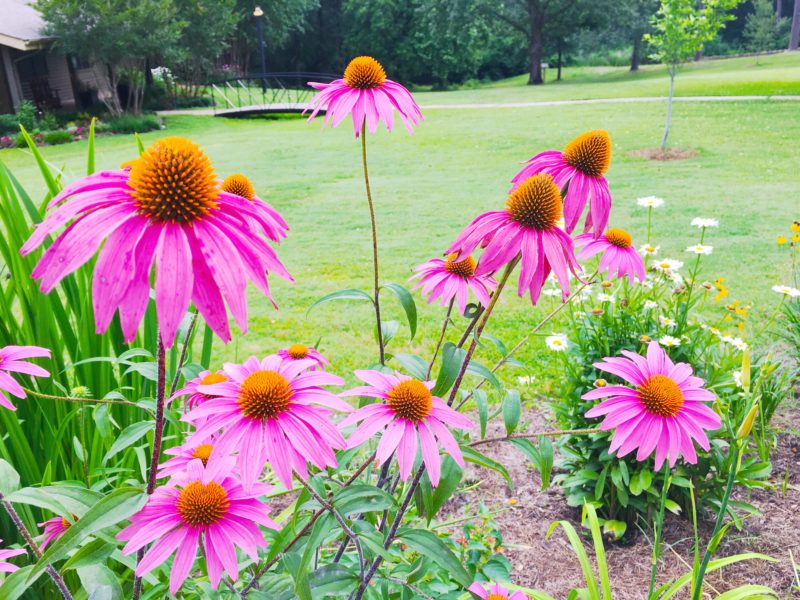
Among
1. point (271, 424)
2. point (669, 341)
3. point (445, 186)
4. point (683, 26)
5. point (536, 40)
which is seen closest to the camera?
point (271, 424)

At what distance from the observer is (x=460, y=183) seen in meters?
7.31

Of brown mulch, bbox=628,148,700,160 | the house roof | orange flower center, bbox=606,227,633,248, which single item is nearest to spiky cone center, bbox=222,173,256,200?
orange flower center, bbox=606,227,633,248

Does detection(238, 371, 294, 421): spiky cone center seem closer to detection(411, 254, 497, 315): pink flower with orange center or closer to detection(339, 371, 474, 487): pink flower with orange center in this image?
detection(339, 371, 474, 487): pink flower with orange center

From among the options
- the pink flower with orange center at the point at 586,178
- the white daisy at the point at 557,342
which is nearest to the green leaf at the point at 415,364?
the pink flower with orange center at the point at 586,178

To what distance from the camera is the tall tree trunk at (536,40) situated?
2258 cm

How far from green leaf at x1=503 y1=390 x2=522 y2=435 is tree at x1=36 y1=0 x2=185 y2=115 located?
1455 cm

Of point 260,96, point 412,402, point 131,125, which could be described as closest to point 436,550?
point 412,402

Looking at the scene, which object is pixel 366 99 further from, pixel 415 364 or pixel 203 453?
pixel 203 453

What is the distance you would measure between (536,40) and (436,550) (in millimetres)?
24408

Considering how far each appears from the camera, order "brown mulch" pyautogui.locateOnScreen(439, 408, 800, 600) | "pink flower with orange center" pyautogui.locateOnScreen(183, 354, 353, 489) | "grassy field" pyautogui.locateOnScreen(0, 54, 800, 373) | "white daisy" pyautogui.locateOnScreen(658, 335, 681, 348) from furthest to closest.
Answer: "grassy field" pyautogui.locateOnScreen(0, 54, 800, 373)
"white daisy" pyautogui.locateOnScreen(658, 335, 681, 348)
"brown mulch" pyautogui.locateOnScreen(439, 408, 800, 600)
"pink flower with orange center" pyautogui.locateOnScreen(183, 354, 353, 489)

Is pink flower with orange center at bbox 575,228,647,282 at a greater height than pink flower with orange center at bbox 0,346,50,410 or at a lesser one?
greater

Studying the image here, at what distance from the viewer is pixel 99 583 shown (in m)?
0.85

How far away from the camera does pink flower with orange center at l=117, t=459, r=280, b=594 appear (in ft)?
2.29

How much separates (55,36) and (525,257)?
15.6m
